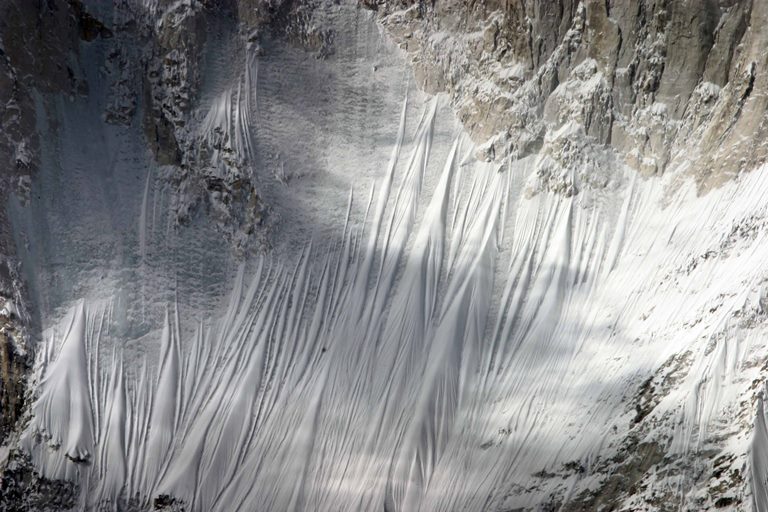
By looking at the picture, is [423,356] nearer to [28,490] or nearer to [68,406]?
[68,406]

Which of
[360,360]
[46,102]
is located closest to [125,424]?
[360,360]

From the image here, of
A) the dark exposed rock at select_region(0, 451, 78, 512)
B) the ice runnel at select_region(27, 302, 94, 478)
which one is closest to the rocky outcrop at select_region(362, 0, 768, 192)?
→ the ice runnel at select_region(27, 302, 94, 478)

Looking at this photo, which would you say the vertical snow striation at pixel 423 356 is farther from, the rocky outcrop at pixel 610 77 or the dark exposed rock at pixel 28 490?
the rocky outcrop at pixel 610 77

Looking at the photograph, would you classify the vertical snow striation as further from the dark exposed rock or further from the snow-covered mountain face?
the dark exposed rock

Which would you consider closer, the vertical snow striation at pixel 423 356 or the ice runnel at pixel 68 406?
the vertical snow striation at pixel 423 356

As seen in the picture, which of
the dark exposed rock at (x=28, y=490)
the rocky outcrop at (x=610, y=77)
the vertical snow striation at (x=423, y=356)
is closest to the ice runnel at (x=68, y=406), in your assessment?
the vertical snow striation at (x=423, y=356)
